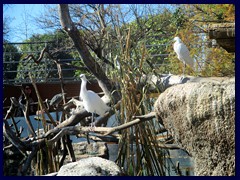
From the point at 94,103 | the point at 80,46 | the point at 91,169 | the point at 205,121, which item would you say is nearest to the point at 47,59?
the point at 80,46

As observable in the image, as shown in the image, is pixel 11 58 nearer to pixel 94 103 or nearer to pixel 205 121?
pixel 94 103

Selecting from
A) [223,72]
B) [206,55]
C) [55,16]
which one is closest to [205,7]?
[206,55]

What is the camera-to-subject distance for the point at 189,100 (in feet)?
12.2

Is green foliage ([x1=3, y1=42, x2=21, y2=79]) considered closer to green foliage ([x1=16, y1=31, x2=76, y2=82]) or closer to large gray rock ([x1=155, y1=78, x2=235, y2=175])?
green foliage ([x1=16, y1=31, x2=76, y2=82])

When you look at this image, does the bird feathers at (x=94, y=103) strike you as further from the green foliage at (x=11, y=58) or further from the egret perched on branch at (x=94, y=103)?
the green foliage at (x=11, y=58)

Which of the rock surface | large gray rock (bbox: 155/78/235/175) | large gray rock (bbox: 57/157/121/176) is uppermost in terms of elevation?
large gray rock (bbox: 155/78/235/175)

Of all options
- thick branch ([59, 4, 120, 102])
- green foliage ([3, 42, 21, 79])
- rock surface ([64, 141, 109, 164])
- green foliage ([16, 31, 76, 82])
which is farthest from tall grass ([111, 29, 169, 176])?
green foliage ([3, 42, 21, 79])

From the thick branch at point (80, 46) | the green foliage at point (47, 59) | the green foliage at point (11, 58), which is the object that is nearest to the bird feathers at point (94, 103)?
the thick branch at point (80, 46)

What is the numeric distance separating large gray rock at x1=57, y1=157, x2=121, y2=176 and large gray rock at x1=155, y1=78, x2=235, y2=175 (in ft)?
1.93

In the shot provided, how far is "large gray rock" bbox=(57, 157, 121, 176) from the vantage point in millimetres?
3826

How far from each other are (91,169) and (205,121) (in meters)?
0.94

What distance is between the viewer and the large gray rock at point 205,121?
3627mm

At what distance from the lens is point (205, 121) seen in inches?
145
